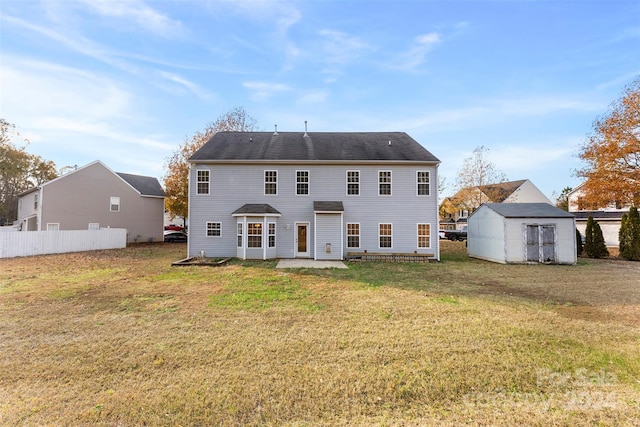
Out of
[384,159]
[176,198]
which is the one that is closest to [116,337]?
[384,159]

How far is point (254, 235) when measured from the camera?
51.5 feet

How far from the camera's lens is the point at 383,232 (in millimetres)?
16312

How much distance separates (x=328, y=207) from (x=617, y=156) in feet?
65.8

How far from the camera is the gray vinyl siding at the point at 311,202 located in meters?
16.2

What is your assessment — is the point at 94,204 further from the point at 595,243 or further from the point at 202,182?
the point at 595,243

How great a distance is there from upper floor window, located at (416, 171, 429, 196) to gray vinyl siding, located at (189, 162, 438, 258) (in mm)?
240

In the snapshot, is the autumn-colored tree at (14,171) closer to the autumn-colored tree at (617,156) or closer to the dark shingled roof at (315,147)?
the dark shingled roof at (315,147)

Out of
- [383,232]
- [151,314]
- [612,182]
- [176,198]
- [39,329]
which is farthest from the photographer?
[176,198]

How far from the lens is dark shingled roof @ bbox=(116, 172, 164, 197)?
90.2 feet

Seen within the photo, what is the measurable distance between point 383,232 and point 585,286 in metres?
8.78

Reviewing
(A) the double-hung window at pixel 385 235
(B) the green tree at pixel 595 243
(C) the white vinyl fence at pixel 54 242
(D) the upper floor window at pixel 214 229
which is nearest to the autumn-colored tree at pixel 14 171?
(C) the white vinyl fence at pixel 54 242

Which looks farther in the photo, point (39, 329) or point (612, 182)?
point (612, 182)

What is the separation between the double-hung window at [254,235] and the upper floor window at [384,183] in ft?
24.2

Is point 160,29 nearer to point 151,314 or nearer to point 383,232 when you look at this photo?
point 151,314
